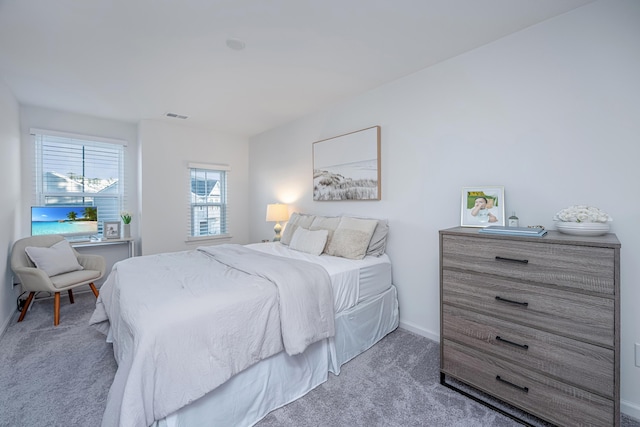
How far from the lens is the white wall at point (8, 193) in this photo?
2.72m

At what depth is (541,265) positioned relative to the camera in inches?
59.3

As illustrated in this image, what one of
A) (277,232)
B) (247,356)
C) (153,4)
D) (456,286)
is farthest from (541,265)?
(277,232)

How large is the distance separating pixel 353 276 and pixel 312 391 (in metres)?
0.88

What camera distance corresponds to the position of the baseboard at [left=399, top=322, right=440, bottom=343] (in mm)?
2517

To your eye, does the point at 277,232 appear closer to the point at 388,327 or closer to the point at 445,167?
the point at 388,327

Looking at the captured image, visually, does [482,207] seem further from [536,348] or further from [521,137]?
[536,348]

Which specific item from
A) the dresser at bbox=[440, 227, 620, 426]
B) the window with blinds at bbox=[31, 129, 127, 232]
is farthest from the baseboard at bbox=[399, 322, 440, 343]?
the window with blinds at bbox=[31, 129, 127, 232]

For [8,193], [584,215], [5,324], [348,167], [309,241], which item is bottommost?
[5,324]

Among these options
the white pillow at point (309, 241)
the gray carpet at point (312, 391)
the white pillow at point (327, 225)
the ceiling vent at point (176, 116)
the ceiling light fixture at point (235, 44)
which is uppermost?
the ceiling vent at point (176, 116)

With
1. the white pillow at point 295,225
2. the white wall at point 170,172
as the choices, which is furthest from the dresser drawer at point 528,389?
the white wall at point 170,172

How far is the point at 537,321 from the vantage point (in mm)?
1516

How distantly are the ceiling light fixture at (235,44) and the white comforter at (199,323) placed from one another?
69.3 inches

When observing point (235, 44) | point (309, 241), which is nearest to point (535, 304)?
point (309, 241)

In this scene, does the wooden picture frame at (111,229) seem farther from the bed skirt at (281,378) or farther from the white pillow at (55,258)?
the bed skirt at (281,378)
